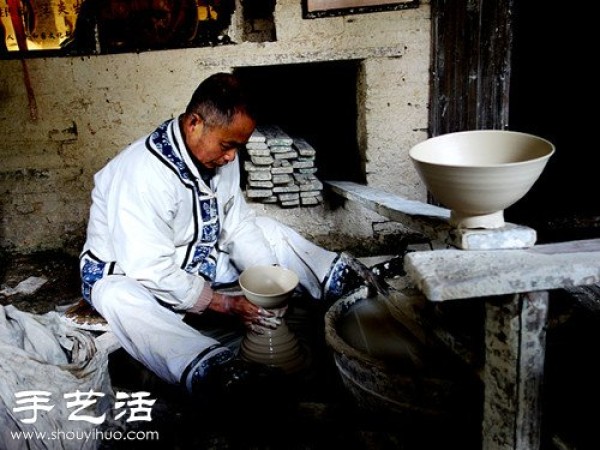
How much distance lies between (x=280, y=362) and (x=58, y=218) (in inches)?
110

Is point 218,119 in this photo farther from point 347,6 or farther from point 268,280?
point 347,6

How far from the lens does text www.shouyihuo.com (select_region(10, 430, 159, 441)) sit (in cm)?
238

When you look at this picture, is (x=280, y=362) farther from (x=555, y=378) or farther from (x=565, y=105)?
(x=565, y=105)

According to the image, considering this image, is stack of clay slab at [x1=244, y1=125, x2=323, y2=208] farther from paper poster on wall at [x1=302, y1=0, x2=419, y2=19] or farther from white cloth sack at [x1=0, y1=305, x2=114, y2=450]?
white cloth sack at [x1=0, y1=305, x2=114, y2=450]

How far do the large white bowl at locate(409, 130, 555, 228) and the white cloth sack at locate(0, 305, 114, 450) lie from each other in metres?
1.99

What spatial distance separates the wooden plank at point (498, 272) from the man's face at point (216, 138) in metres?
1.55

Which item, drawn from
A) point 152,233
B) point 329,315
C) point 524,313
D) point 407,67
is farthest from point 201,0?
point 524,313

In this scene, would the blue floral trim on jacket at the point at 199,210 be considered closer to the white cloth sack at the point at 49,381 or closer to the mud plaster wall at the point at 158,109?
the white cloth sack at the point at 49,381

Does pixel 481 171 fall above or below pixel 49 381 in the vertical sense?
above

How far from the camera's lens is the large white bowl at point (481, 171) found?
6.30 feet

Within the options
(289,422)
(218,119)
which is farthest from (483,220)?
(218,119)

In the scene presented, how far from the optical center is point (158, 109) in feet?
14.3

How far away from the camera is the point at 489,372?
182 centimetres

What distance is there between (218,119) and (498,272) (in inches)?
74.8
